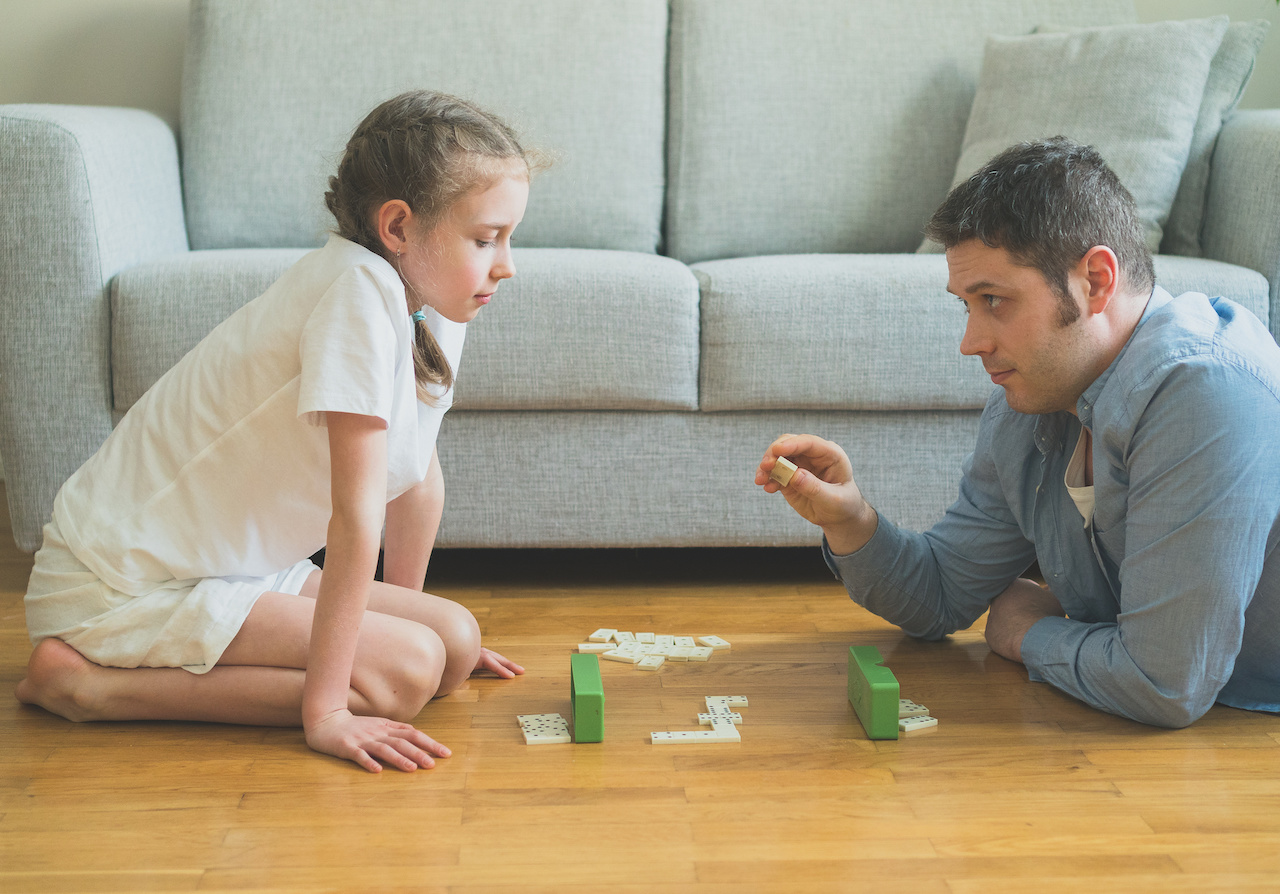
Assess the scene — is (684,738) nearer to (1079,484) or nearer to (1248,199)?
(1079,484)

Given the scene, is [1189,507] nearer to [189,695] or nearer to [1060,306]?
[1060,306]

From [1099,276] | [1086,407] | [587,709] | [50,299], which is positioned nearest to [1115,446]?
[1086,407]

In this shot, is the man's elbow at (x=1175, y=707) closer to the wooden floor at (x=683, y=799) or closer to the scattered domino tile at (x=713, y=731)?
the wooden floor at (x=683, y=799)

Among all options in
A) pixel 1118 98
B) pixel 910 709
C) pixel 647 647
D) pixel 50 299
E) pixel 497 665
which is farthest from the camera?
pixel 1118 98

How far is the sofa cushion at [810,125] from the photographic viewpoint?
248 centimetres

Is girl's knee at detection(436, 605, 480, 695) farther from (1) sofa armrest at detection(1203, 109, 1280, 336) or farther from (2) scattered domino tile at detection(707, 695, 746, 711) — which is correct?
(1) sofa armrest at detection(1203, 109, 1280, 336)

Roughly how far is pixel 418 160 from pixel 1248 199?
1.54 meters

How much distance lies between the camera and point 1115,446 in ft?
4.36

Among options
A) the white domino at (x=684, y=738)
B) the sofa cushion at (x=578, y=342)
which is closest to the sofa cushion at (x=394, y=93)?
the sofa cushion at (x=578, y=342)

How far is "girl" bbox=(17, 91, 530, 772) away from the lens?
131cm

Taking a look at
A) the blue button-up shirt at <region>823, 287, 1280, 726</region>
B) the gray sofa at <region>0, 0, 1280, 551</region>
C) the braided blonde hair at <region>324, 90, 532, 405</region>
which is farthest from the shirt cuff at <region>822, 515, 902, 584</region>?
the braided blonde hair at <region>324, 90, 532, 405</region>

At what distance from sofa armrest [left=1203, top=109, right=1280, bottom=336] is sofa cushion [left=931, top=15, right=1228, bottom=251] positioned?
8cm

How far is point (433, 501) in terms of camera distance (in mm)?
1631

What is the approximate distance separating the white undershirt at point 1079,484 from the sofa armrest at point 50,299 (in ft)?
4.93
